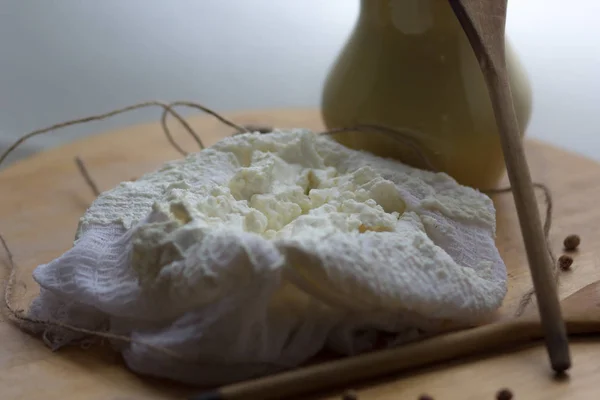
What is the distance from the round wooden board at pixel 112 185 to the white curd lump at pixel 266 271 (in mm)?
22

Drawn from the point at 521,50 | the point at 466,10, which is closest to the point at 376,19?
the point at 466,10

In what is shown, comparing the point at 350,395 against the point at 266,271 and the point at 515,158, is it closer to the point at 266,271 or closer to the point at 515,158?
the point at 266,271

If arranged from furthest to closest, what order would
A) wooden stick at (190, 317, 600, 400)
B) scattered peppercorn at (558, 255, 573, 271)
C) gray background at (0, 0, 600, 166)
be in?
gray background at (0, 0, 600, 166) → scattered peppercorn at (558, 255, 573, 271) → wooden stick at (190, 317, 600, 400)

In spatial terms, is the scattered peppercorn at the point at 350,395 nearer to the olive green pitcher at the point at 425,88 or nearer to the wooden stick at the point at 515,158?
the wooden stick at the point at 515,158

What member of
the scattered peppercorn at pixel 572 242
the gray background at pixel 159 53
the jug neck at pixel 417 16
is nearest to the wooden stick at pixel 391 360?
the scattered peppercorn at pixel 572 242

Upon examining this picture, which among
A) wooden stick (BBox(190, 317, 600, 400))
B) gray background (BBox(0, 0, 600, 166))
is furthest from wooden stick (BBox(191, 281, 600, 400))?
gray background (BBox(0, 0, 600, 166))

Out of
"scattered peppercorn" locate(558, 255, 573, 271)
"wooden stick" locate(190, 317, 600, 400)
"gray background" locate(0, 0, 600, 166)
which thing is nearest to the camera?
"wooden stick" locate(190, 317, 600, 400)

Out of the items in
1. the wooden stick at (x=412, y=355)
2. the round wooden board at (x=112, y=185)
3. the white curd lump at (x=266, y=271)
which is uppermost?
the white curd lump at (x=266, y=271)

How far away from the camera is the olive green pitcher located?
0.64 metres

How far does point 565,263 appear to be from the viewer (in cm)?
59

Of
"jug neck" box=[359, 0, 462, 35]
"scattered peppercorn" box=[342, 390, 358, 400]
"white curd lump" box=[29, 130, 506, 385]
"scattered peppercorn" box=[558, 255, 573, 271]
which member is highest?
"jug neck" box=[359, 0, 462, 35]

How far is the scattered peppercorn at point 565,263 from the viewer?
587mm

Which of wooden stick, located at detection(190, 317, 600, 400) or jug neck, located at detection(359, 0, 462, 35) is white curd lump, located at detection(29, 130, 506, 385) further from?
jug neck, located at detection(359, 0, 462, 35)

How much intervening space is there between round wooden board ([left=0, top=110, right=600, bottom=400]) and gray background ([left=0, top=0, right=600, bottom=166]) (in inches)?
12.0
